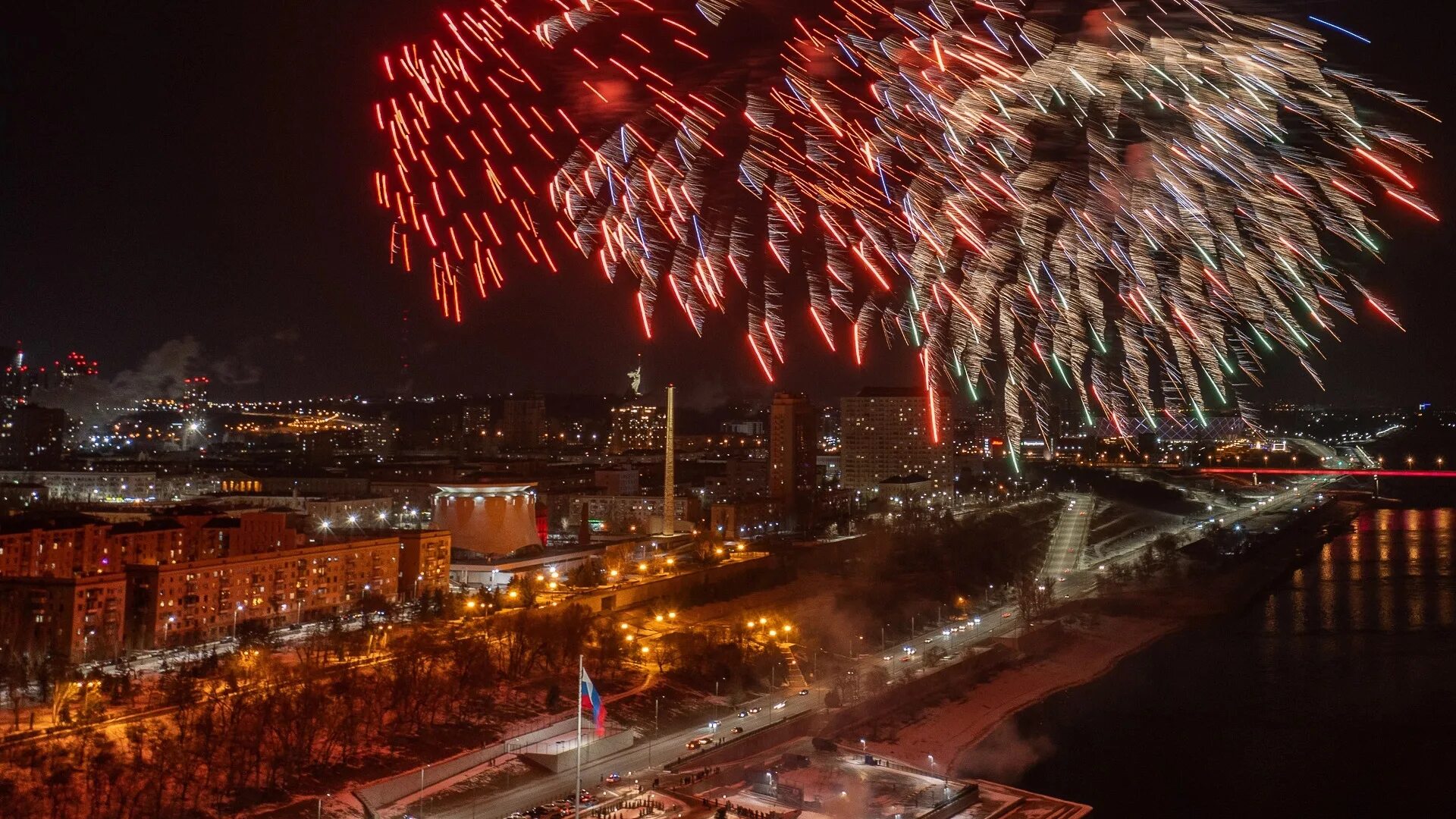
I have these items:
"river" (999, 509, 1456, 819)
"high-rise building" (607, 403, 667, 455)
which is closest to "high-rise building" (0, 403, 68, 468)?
"high-rise building" (607, 403, 667, 455)

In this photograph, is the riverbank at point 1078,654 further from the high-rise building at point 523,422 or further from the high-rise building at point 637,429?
the high-rise building at point 523,422

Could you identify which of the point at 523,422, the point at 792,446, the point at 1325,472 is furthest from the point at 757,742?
the point at 523,422

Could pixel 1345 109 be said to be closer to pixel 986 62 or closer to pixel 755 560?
pixel 986 62

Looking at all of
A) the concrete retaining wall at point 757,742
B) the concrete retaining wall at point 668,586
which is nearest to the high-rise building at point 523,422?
the concrete retaining wall at point 668,586

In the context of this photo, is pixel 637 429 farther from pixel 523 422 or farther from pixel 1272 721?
pixel 1272 721

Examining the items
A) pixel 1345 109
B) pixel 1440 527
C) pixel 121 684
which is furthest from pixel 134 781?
pixel 1440 527

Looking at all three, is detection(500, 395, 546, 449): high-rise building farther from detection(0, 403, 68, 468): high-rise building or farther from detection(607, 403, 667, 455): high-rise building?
detection(0, 403, 68, 468): high-rise building
